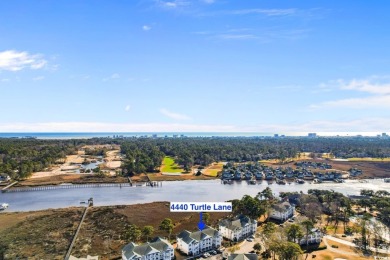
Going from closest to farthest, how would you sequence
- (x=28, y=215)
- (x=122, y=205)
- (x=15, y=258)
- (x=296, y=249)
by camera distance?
(x=296, y=249) → (x=15, y=258) → (x=28, y=215) → (x=122, y=205)

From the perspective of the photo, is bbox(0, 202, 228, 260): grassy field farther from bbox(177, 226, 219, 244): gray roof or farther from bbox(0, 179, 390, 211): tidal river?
bbox(0, 179, 390, 211): tidal river

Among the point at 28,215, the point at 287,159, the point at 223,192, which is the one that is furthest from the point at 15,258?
the point at 287,159

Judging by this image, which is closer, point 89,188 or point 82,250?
point 82,250

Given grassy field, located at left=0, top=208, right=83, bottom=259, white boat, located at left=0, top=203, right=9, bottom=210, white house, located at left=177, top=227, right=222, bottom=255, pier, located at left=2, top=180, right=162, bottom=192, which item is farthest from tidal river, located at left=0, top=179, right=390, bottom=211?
white house, located at left=177, top=227, right=222, bottom=255

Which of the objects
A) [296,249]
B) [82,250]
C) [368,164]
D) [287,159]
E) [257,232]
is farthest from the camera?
[287,159]

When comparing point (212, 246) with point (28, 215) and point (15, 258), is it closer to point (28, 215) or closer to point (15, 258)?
point (15, 258)

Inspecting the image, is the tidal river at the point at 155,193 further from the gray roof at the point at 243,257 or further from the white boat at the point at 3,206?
the gray roof at the point at 243,257

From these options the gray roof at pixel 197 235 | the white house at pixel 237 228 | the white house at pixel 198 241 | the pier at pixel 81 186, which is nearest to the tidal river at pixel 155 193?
the pier at pixel 81 186

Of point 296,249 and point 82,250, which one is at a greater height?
point 296,249
